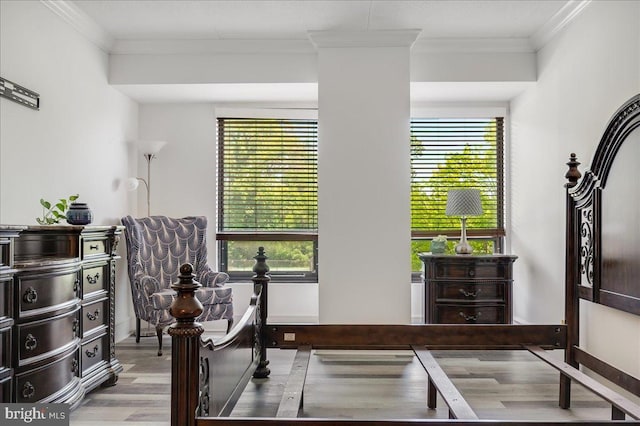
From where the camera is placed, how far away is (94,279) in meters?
3.20

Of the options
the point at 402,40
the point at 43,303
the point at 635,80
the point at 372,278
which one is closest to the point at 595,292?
the point at 635,80

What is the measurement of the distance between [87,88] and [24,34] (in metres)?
0.86

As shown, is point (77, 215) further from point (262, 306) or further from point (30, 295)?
point (262, 306)

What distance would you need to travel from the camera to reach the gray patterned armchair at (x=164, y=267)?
4.17 meters

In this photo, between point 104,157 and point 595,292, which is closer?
point 595,292

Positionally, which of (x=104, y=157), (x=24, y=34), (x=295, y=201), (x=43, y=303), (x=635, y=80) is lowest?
(x=43, y=303)

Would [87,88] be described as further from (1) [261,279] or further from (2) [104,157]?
(1) [261,279]

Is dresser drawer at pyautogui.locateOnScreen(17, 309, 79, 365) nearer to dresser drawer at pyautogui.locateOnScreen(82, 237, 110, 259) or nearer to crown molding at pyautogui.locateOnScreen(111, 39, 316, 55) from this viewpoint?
dresser drawer at pyautogui.locateOnScreen(82, 237, 110, 259)

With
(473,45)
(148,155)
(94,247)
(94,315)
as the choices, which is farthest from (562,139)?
(148,155)

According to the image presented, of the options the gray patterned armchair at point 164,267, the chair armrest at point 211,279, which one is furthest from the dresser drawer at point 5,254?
the chair armrest at point 211,279

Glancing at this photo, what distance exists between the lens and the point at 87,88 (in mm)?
4137

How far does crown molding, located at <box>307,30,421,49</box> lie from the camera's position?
4219 mm

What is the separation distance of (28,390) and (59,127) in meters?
1.99

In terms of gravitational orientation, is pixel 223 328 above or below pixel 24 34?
below
